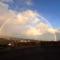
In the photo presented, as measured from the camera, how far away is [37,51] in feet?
25.2

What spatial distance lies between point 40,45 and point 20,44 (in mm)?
752

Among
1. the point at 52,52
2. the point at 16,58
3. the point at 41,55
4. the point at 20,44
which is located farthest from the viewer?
the point at 52,52

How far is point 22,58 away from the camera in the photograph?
6930mm

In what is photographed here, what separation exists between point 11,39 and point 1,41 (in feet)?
1.14

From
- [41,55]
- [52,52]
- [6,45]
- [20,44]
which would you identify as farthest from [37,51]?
[6,45]

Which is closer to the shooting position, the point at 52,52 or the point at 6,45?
the point at 6,45

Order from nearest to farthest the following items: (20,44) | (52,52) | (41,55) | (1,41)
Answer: (1,41)
(20,44)
(41,55)
(52,52)

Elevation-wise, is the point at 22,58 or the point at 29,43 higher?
the point at 29,43

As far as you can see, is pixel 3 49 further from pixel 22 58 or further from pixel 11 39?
pixel 22 58

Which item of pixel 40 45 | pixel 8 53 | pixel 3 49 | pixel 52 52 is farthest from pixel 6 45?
pixel 52 52

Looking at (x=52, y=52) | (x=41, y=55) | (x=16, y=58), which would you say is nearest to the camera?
(x=16, y=58)

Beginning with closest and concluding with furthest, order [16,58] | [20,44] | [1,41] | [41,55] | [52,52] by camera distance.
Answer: [1,41], [20,44], [16,58], [41,55], [52,52]

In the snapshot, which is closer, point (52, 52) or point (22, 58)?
point (22, 58)

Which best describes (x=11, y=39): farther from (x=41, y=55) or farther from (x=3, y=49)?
(x=41, y=55)
